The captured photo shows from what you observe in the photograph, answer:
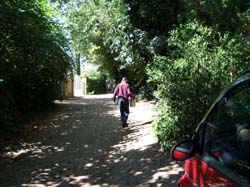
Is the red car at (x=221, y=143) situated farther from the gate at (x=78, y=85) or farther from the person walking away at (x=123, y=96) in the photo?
the gate at (x=78, y=85)

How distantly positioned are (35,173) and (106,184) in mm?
1753

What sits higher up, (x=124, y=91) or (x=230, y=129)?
(x=124, y=91)

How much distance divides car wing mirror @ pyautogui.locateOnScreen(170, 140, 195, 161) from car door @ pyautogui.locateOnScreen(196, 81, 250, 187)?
69mm

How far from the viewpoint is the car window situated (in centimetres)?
265

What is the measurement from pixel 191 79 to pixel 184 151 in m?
5.24

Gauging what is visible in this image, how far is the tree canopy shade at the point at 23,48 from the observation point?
38.5 ft

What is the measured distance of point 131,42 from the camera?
13.3m

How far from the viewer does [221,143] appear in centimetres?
288

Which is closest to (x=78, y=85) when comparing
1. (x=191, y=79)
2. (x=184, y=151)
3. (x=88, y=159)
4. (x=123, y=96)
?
(x=123, y=96)

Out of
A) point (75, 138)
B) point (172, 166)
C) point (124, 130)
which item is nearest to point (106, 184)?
point (172, 166)

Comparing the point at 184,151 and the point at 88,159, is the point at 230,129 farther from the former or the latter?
the point at 88,159

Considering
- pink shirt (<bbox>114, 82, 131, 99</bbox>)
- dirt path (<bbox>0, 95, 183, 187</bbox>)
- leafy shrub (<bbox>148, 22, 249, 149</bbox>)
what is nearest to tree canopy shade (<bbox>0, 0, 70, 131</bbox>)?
dirt path (<bbox>0, 95, 183, 187</bbox>)

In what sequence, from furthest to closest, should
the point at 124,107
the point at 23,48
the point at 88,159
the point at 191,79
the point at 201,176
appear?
the point at 124,107, the point at 23,48, the point at 88,159, the point at 191,79, the point at 201,176

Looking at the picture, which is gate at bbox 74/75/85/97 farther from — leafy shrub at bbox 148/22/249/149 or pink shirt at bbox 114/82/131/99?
leafy shrub at bbox 148/22/249/149
